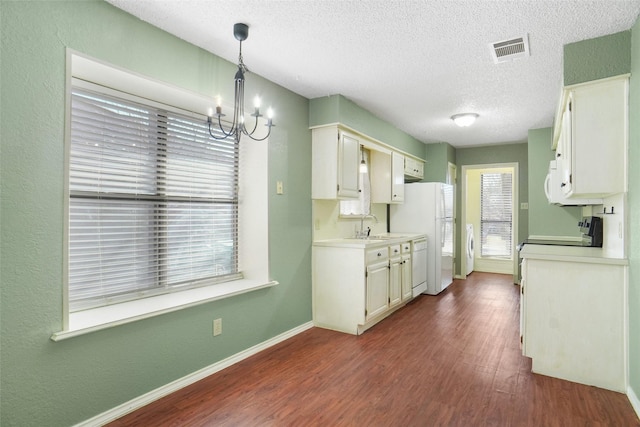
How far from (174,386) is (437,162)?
16.9ft

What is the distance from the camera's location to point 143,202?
8.54 ft

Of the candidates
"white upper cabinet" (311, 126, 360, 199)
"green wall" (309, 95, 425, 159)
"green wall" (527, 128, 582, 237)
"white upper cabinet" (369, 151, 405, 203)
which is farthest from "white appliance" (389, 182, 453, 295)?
"white upper cabinet" (311, 126, 360, 199)

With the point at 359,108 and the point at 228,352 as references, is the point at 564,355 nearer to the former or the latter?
the point at 228,352

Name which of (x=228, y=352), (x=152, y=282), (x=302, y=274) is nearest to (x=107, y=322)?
(x=152, y=282)

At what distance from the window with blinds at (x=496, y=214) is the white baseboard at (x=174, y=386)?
5413 mm

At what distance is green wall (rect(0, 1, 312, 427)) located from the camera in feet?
5.56

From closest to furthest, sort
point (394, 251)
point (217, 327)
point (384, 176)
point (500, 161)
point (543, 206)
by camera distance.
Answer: point (217, 327) → point (394, 251) → point (543, 206) → point (384, 176) → point (500, 161)

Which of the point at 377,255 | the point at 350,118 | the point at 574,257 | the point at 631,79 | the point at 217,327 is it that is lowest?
the point at 217,327

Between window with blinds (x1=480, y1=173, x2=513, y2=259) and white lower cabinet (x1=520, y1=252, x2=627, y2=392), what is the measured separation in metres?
4.86

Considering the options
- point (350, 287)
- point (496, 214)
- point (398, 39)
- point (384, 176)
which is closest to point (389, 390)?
point (350, 287)

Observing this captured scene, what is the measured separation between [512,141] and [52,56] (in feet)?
20.2

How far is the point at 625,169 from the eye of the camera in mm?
2359

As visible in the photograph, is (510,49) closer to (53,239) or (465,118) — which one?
(465,118)

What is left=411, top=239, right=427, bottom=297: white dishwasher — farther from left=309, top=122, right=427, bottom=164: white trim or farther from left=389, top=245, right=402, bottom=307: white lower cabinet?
left=309, top=122, right=427, bottom=164: white trim
